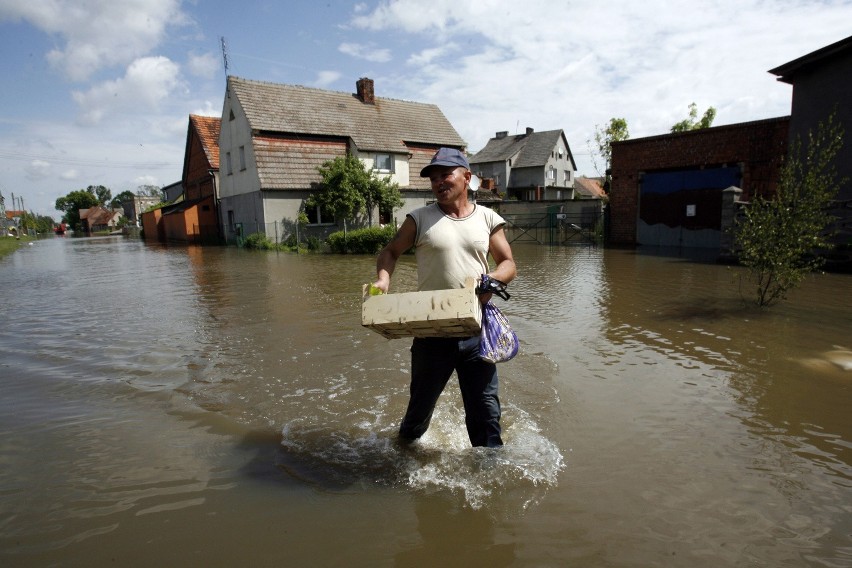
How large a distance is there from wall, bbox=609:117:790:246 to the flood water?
11252 millimetres

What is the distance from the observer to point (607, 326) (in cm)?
735

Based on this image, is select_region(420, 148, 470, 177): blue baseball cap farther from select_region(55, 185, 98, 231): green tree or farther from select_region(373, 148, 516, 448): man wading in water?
select_region(55, 185, 98, 231): green tree

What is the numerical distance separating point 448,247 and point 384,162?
2555cm

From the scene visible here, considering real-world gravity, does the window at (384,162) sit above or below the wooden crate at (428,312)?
above

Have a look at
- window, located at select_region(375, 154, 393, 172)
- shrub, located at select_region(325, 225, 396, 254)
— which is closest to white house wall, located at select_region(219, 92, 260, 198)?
shrub, located at select_region(325, 225, 396, 254)

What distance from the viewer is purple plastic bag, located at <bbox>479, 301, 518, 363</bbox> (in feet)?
10.2

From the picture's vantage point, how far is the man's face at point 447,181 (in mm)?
3121

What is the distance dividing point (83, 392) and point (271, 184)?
20.5 meters

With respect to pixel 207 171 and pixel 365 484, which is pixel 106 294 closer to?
pixel 365 484

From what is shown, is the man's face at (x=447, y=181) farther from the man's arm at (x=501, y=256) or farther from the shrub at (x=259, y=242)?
the shrub at (x=259, y=242)

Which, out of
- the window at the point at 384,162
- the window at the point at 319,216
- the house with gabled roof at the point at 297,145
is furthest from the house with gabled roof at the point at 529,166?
the window at the point at 319,216

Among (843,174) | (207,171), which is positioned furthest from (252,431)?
(207,171)

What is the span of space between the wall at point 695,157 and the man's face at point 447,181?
15923mm

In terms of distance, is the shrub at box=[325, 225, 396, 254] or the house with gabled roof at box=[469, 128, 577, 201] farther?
the house with gabled roof at box=[469, 128, 577, 201]
